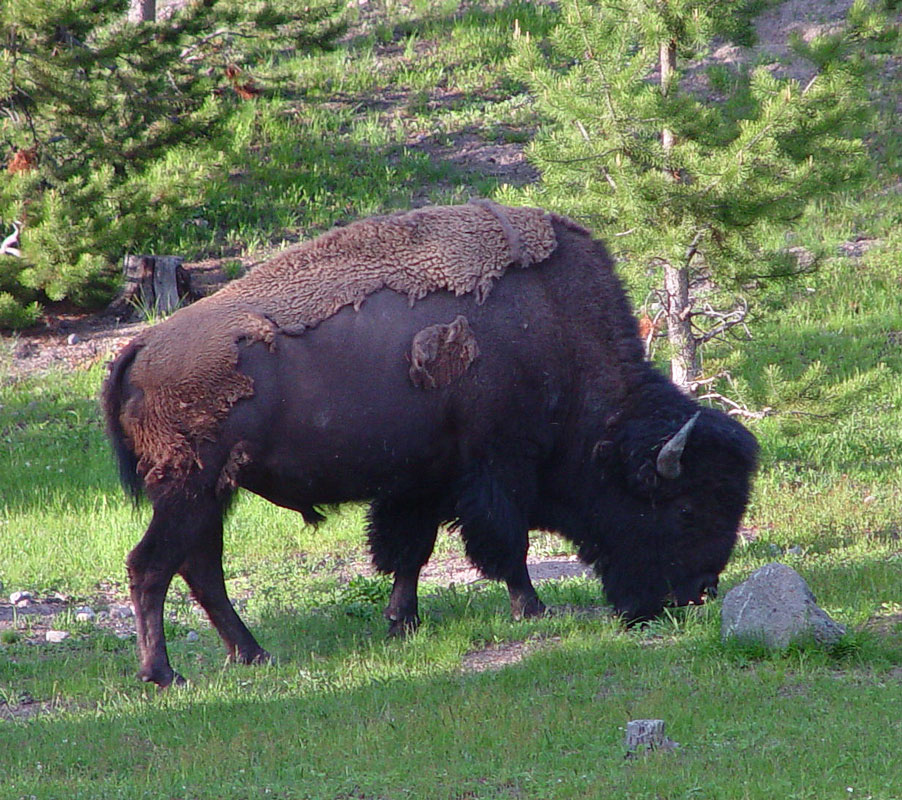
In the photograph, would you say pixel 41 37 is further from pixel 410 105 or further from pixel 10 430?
pixel 410 105

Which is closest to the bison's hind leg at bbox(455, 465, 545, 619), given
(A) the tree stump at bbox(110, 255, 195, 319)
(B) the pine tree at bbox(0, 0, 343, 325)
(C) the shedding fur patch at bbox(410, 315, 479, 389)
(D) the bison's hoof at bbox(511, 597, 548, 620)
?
(D) the bison's hoof at bbox(511, 597, 548, 620)

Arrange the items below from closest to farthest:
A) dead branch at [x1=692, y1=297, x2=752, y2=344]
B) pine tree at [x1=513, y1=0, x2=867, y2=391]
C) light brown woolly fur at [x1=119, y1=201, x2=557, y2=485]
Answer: light brown woolly fur at [x1=119, y1=201, x2=557, y2=485]
pine tree at [x1=513, y1=0, x2=867, y2=391]
dead branch at [x1=692, y1=297, x2=752, y2=344]

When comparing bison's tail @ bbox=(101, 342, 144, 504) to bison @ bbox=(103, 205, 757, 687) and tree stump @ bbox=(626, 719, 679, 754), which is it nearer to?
bison @ bbox=(103, 205, 757, 687)

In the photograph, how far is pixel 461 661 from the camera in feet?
21.9

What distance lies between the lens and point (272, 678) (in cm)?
657

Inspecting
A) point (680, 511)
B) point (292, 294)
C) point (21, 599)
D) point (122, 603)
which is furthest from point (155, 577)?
point (680, 511)

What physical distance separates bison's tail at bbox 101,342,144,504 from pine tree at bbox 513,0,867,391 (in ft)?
15.6

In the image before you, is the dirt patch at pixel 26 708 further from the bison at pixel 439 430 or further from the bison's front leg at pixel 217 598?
the bison's front leg at pixel 217 598

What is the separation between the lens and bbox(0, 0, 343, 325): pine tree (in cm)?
1394

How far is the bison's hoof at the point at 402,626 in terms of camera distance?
7403 mm

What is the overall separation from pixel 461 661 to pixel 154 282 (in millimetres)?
10171

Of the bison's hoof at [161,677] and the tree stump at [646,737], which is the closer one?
the tree stump at [646,737]

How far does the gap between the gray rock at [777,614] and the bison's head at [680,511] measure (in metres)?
1.15

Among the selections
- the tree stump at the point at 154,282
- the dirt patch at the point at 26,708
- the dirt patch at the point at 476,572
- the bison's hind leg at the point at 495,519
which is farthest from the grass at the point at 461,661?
the tree stump at the point at 154,282
